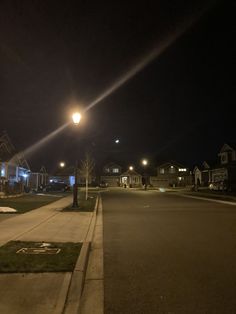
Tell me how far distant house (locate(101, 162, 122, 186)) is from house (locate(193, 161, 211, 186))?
21425 millimetres

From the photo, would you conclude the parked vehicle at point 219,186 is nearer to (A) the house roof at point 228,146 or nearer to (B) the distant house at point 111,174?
(A) the house roof at point 228,146

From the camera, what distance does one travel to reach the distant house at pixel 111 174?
312ft

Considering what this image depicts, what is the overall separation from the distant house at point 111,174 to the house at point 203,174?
21425mm

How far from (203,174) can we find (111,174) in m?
26.7

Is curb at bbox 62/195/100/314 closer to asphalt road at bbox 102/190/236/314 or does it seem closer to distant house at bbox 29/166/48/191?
asphalt road at bbox 102/190/236/314

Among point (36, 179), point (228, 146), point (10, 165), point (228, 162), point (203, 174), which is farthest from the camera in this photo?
point (203, 174)

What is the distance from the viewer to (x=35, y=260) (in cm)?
Result: 755

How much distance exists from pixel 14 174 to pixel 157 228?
3543 cm

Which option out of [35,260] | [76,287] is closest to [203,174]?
[35,260]

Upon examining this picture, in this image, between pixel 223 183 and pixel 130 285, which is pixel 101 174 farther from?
pixel 130 285

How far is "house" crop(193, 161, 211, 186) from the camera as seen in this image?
73875 mm

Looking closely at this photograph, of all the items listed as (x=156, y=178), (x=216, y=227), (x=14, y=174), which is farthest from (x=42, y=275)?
(x=156, y=178)

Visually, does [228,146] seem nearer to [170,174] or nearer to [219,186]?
[219,186]

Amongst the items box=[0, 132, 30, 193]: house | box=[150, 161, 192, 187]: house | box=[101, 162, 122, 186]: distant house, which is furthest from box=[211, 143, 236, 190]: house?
box=[101, 162, 122, 186]: distant house
